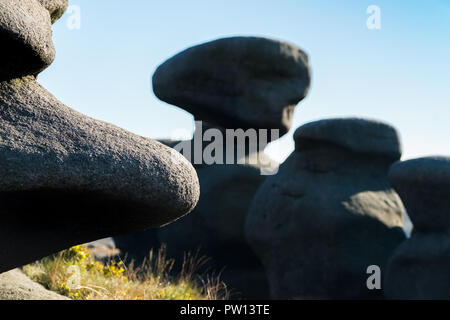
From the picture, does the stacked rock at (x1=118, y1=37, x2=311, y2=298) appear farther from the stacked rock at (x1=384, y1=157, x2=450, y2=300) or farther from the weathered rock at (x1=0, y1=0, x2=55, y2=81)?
the weathered rock at (x1=0, y1=0, x2=55, y2=81)

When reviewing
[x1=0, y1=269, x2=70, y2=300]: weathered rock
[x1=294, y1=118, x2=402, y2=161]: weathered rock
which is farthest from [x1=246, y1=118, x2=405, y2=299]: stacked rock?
[x1=0, y1=269, x2=70, y2=300]: weathered rock

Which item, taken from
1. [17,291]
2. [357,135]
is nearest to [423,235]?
[357,135]

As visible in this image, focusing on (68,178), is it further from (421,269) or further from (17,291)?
(421,269)

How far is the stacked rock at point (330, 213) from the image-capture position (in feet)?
23.9

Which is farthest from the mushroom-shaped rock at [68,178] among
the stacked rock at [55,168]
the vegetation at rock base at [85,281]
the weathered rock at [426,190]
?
the weathered rock at [426,190]

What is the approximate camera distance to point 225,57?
32.1ft

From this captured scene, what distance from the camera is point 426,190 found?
6.31m

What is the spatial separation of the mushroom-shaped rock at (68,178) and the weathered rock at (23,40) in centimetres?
9

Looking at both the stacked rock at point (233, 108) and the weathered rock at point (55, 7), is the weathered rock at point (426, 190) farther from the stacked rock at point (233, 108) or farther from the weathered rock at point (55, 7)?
the weathered rock at point (55, 7)

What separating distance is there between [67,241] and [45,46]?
889mm

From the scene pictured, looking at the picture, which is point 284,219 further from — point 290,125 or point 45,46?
point 45,46

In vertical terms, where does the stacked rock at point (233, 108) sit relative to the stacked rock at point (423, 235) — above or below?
above

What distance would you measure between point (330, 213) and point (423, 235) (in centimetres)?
128
